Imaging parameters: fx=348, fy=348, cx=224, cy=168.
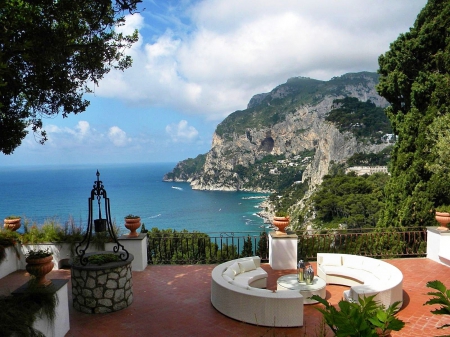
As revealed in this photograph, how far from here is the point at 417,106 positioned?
1223cm

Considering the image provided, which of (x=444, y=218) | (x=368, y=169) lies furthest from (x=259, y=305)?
(x=368, y=169)

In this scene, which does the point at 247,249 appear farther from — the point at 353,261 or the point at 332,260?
the point at 353,261

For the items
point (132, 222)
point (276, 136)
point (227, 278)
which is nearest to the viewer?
point (227, 278)

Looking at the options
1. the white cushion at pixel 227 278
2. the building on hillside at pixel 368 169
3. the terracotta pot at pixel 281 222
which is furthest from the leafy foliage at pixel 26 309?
the building on hillside at pixel 368 169

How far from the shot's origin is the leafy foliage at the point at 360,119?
62.1 m

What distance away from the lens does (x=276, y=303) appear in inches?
186

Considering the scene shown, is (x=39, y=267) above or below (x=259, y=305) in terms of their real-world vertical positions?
above

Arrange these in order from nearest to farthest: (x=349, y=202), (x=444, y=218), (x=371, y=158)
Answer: (x=444, y=218) < (x=349, y=202) < (x=371, y=158)

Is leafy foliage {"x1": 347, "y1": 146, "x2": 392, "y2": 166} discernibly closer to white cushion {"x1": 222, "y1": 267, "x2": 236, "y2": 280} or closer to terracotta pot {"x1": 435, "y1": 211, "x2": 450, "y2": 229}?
terracotta pot {"x1": 435, "y1": 211, "x2": 450, "y2": 229}

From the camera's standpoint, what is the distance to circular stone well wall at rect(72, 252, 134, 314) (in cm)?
523

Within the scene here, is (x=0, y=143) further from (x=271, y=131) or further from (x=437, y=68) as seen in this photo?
(x=271, y=131)

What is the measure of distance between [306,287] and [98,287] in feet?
10.6

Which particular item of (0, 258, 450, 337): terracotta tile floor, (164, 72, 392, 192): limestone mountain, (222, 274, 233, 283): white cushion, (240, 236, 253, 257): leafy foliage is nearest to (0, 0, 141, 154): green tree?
(0, 258, 450, 337): terracotta tile floor

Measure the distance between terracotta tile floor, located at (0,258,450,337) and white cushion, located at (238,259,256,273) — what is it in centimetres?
50
